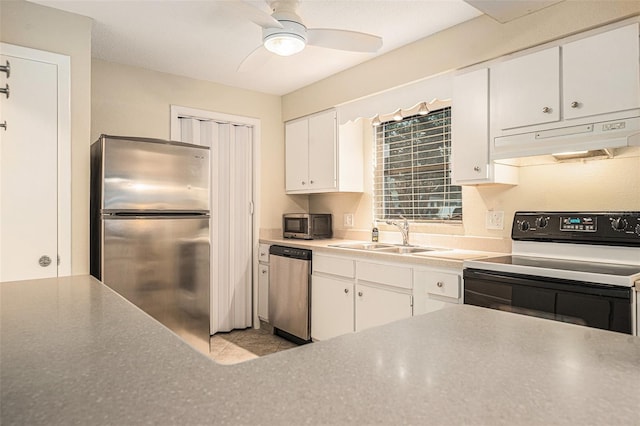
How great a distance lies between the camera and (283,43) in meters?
2.19

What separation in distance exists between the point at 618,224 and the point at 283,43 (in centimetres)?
201

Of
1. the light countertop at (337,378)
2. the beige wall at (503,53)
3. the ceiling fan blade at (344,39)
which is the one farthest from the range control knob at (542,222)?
the light countertop at (337,378)

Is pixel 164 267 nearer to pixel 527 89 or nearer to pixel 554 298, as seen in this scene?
pixel 554 298

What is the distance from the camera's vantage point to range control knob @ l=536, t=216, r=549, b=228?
234 centimetres

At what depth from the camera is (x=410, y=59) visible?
288cm

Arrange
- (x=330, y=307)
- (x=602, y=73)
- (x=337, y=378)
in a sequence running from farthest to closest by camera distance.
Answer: (x=330, y=307), (x=602, y=73), (x=337, y=378)

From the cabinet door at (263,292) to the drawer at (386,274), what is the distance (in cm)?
129

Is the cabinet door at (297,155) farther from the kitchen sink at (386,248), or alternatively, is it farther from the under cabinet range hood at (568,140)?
the under cabinet range hood at (568,140)

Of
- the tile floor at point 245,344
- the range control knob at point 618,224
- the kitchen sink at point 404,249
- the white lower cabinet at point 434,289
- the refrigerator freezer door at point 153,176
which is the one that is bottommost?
the tile floor at point 245,344

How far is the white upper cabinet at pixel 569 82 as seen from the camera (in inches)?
75.1

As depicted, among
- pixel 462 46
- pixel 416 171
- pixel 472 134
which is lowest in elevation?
pixel 416 171

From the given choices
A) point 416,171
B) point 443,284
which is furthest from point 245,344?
point 416,171

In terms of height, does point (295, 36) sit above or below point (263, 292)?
above

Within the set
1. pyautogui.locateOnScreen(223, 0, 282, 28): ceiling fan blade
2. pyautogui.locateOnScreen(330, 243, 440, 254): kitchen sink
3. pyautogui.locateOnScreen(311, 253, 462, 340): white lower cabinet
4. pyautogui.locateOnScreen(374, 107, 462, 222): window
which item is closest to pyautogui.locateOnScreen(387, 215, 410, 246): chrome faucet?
pyautogui.locateOnScreen(330, 243, 440, 254): kitchen sink
